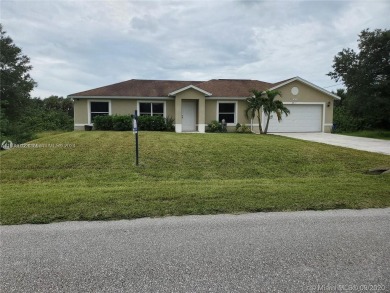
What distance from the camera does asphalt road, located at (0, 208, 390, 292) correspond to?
109 inches

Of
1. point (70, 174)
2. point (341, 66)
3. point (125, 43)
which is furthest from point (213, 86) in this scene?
point (70, 174)

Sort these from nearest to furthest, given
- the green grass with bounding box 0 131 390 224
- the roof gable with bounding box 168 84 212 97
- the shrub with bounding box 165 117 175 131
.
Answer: the green grass with bounding box 0 131 390 224 → the roof gable with bounding box 168 84 212 97 → the shrub with bounding box 165 117 175 131

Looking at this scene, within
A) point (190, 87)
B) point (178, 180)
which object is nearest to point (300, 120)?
point (190, 87)

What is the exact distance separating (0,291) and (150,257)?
1.37 m

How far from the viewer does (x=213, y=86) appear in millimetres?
23859

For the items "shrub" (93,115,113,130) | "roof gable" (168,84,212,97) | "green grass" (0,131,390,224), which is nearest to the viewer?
"green grass" (0,131,390,224)

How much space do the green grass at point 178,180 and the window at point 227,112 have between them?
30.7 feet

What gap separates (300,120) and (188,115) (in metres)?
8.30

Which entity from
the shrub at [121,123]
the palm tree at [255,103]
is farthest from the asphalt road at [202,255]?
the shrub at [121,123]

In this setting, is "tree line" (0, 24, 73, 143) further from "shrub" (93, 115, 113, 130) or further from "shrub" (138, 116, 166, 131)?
"shrub" (138, 116, 166, 131)

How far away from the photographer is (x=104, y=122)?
20094 mm

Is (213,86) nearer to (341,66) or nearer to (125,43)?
(125,43)

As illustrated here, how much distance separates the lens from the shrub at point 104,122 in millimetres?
20047

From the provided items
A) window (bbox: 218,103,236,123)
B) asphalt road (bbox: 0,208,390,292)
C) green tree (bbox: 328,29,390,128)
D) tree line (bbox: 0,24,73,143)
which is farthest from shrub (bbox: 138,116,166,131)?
asphalt road (bbox: 0,208,390,292)
